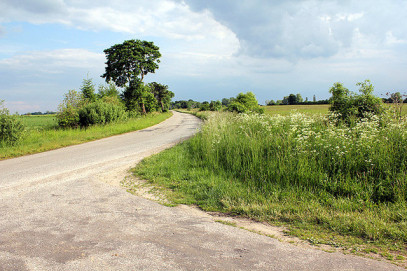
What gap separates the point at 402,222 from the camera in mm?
4262

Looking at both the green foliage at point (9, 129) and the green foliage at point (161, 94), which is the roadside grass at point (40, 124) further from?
the green foliage at point (161, 94)

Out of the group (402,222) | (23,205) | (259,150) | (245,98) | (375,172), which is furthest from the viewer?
(245,98)

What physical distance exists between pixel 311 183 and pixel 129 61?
34.1m

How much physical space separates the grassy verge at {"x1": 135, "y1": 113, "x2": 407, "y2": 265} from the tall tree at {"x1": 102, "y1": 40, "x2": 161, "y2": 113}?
29999 millimetres

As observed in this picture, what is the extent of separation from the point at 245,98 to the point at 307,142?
1992 cm

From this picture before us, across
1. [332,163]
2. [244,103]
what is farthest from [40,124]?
[332,163]

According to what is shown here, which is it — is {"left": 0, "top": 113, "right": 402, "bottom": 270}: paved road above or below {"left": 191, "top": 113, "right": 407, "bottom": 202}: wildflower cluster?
below

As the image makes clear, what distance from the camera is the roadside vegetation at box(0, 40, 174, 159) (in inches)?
538

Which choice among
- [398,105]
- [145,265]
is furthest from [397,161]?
[145,265]

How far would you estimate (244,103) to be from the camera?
2619 cm

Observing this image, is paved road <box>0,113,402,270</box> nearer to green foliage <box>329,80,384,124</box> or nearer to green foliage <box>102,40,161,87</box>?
green foliage <box>329,80,384,124</box>

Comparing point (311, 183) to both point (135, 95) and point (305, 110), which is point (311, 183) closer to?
point (305, 110)

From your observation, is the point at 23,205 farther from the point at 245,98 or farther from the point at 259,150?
the point at 245,98

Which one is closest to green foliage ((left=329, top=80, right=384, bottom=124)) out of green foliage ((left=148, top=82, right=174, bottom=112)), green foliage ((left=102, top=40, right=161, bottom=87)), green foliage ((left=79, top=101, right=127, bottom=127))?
green foliage ((left=79, top=101, right=127, bottom=127))
